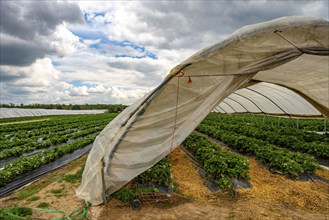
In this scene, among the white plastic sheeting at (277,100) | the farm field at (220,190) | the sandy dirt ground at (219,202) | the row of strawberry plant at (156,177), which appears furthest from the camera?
the white plastic sheeting at (277,100)

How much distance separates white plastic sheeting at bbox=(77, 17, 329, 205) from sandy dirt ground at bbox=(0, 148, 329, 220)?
59 cm

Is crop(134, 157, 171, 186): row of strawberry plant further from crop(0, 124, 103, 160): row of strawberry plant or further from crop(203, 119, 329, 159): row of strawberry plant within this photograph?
crop(0, 124, 103, 160): row of strawberry plant

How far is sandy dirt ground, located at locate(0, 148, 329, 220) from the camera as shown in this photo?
5379mm

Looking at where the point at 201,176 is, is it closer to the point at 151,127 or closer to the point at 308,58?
the point at 151,127

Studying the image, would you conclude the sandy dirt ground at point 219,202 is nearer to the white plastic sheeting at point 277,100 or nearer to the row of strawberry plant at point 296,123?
the white plastic sheeting at point 277,100

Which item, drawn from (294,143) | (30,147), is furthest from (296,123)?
(30,147)

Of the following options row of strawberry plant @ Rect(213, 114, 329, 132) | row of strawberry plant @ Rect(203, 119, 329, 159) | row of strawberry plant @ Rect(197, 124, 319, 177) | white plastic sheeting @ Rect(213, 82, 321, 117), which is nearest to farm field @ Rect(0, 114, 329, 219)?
row of strawberry plant @ Rect(197, 124, 319, 177)

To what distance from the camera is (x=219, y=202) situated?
19.7 feet

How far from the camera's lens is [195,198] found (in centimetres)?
625

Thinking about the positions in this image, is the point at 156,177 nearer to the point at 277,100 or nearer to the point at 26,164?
the point at 26,164

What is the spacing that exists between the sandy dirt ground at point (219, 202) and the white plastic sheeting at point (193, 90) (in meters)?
0.59

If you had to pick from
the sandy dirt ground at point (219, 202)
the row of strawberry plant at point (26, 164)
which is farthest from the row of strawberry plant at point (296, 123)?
the row of strawberry plant at point (26, 164)

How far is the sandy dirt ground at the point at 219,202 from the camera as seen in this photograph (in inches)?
212

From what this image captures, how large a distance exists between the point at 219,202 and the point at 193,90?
2.68 m
